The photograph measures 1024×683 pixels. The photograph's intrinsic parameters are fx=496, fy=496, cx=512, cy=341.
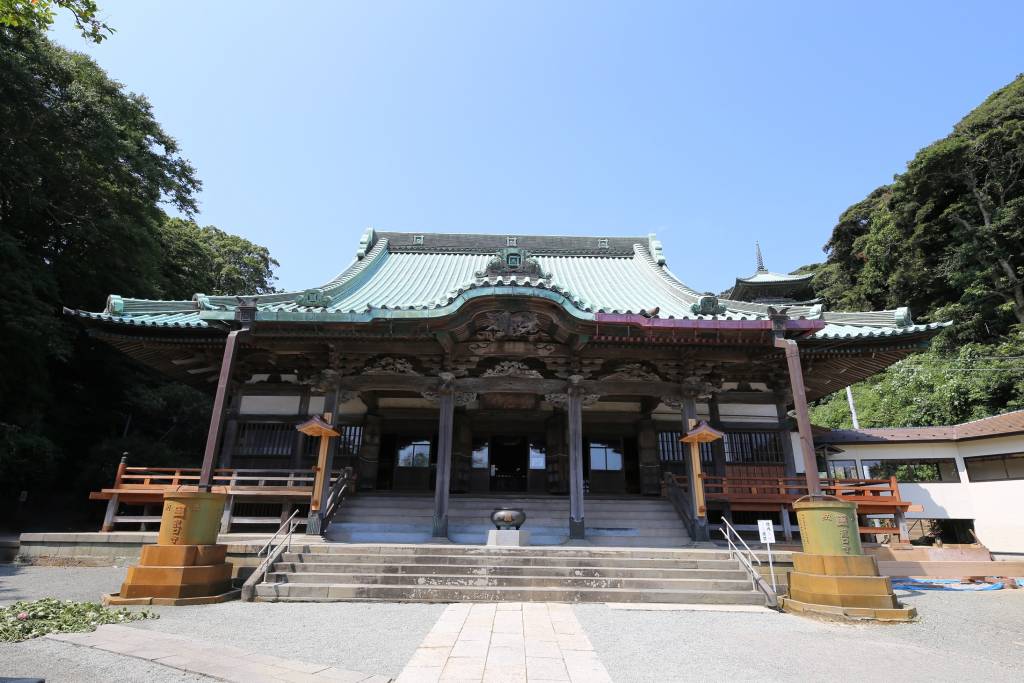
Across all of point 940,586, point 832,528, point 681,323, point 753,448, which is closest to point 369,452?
point 681,323

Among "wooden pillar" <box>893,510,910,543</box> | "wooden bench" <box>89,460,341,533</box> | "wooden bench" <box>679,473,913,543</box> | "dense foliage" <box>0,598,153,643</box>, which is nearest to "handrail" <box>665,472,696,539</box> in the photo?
"wooden bench" <box>679,473,913,543</box>

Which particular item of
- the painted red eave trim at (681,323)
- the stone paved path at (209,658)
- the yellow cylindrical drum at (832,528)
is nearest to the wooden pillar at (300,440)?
the stone paved path at (209,658)

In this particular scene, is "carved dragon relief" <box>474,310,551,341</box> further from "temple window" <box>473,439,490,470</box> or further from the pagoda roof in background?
the pagoda roof in background

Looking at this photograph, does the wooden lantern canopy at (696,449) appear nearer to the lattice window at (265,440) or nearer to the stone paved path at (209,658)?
the stone paved path at (209,658)

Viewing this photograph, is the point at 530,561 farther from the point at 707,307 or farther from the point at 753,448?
the point at 753,448

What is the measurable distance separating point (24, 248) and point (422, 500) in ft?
56.3

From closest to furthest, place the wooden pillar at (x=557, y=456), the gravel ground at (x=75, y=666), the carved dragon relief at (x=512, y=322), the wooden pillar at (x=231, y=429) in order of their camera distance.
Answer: the gravel ground at (x=75, y=666) → the carved dragon relief at (x=512, y=322) → the wooden pillar at (x=231, y=429) → the wooden pillar at (x=557, y=456)

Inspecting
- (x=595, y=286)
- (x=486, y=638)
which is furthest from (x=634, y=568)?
(x=595, y=286)

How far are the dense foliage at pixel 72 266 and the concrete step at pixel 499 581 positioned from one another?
11073mm

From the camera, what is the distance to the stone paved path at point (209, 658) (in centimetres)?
415

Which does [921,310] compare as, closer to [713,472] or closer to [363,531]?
[713,472]

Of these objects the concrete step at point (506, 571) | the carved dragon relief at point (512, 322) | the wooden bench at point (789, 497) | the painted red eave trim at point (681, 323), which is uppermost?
the carved dragon relief at point (512, 322)

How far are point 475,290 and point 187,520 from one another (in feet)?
21.0

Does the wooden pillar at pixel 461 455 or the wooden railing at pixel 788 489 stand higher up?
the wooden pillar at pixel 461 455
